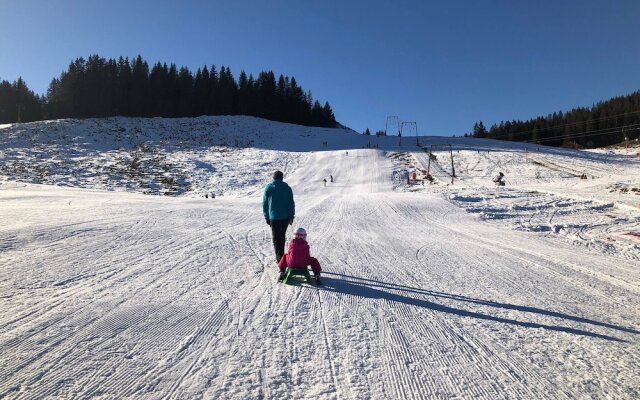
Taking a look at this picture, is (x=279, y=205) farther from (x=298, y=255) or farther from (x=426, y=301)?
(x=426, y=301)

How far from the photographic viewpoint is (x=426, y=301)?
5539 millimetres

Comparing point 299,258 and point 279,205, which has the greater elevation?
point 279,205

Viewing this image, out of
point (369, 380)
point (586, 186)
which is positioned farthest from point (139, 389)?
point (586, 186)

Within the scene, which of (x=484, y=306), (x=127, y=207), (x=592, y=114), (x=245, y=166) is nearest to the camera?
(x=484, y=306)

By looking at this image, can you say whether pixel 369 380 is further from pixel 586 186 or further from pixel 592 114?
pixel 592 114

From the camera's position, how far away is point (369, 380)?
3330 millimetres

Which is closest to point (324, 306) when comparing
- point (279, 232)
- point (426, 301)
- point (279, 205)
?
point (426, 301)

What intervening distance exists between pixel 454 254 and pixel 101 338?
7501 millimetres

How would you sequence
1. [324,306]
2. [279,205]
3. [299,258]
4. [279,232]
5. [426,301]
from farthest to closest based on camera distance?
[279,232]
[279,205]
[299,258]
[426,301]
[324,306]

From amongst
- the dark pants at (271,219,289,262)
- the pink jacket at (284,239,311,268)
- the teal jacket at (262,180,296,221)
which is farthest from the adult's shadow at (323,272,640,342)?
the teal jacket at (262,180,296,221)

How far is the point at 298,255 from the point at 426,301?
212 centimetres

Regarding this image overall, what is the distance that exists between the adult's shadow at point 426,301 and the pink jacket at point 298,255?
→ 53 centimetres

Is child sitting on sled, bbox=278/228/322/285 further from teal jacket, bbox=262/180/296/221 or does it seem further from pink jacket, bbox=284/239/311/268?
teal jacket, bbox=262/180/296/221

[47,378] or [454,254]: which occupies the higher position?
[47,378]
